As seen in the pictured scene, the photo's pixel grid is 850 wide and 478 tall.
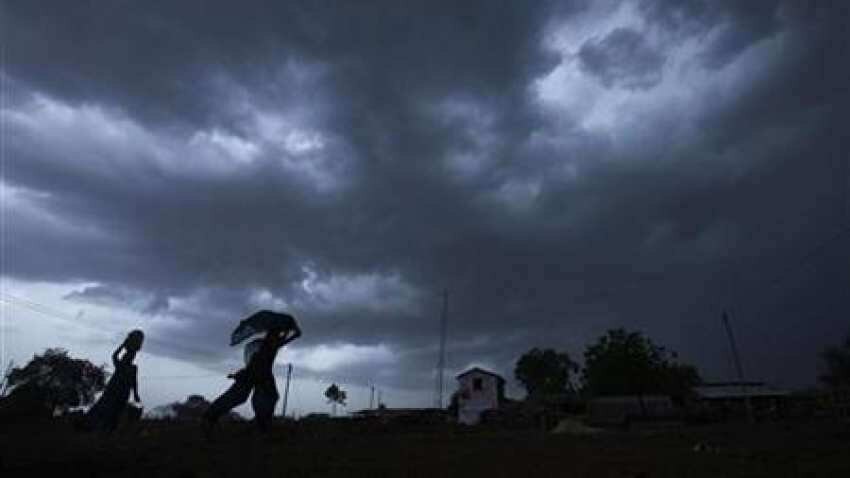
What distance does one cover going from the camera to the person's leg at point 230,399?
18.7m

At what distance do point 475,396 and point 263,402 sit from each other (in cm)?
5459

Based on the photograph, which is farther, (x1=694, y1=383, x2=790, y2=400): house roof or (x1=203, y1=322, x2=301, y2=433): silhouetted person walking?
(x1=694, y1=383, x2=790, y2=400): house roof

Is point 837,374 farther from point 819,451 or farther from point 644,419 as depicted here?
point 819,451

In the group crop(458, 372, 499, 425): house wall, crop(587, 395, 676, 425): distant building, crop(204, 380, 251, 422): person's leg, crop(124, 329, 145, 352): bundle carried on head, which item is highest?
crop(458, 372, 499, 425): house wall

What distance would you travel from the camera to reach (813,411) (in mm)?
57219

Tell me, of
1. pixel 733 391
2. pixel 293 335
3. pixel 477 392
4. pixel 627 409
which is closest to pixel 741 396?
pixel 733 391

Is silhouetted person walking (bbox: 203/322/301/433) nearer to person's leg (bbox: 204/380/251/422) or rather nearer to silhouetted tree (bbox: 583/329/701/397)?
person's leg (bbox: 204/380/251/422)

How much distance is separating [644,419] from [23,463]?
51839 mm

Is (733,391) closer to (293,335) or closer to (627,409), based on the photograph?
(627,409)

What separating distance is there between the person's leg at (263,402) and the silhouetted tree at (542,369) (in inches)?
3456

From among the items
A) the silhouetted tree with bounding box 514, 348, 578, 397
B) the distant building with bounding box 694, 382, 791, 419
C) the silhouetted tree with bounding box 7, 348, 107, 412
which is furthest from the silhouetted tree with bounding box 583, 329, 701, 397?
the silhouetted tree with bounding box 7, 348, 107, 412

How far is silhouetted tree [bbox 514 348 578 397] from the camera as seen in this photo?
104 metres

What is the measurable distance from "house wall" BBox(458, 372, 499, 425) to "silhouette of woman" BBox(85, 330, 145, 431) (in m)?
53.2

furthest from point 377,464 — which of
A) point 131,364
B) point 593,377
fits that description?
point 593,377
